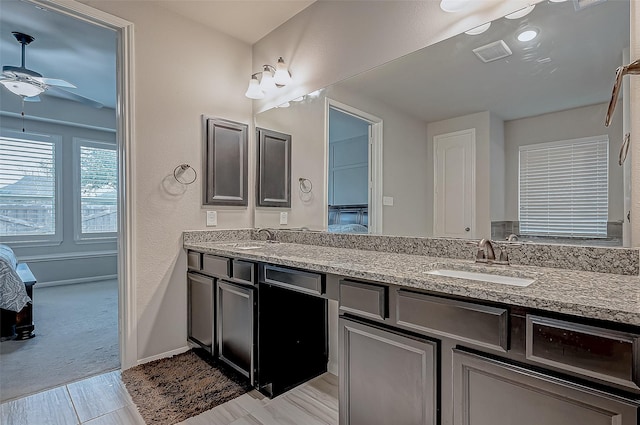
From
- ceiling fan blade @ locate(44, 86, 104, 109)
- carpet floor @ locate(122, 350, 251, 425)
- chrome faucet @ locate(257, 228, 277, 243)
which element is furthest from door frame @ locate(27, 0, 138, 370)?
ceiling fan blade @ locate(44, 86, 104, 109)

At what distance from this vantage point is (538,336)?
2.82 feet

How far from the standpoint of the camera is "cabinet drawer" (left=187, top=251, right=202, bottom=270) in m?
2.38

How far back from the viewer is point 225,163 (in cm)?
274

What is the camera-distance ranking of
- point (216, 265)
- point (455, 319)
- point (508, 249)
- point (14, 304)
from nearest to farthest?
1. point (455, 319)
2. point (508, 249)
3. point (216, 265)
4. point (14, 304)

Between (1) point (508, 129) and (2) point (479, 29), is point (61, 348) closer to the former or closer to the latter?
(1) point (508, 129)

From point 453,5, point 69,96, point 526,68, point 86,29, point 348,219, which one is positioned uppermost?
point 69,96

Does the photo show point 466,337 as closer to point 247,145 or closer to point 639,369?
point 639,369

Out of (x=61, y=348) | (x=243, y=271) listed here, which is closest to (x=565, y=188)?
(x=243, y=271)

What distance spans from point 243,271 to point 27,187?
476cm

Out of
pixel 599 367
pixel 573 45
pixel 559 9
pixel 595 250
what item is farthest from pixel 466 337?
pixel 559 9

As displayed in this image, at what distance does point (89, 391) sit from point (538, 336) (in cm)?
236

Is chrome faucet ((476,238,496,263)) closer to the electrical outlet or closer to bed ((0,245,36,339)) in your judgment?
the electrical outlet

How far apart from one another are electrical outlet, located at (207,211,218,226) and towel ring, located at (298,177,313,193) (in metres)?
0.74

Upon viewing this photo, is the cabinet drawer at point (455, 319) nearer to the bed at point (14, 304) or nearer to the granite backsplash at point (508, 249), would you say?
the granite backsplash at point (508, 249)
